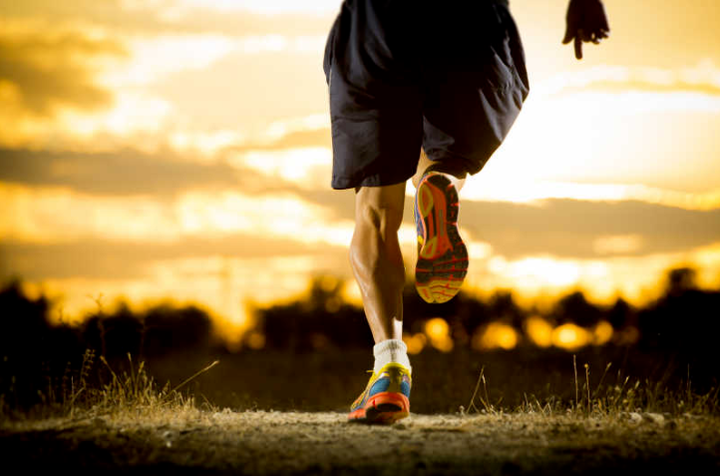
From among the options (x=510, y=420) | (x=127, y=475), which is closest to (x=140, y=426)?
(x=127, y=475)

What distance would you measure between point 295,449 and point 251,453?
0.53 ft

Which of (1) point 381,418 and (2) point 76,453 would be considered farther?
(1) point 381,418

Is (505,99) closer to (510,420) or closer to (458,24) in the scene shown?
(458,24)

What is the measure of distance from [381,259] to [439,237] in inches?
11.4

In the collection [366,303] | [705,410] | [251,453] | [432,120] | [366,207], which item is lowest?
[705,410]

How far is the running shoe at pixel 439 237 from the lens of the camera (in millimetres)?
3693

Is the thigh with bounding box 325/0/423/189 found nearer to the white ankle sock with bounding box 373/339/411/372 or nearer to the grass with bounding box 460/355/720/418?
the white ankle sock with bounding box 373/339/411/372

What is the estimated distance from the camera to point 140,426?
11.0 ft

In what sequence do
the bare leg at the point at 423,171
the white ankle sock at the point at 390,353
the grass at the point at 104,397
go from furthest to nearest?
1. the bare leg at the point at 423,171
2. the grass at the point at 104,397
3. the white ankle sock at the point at 390,353

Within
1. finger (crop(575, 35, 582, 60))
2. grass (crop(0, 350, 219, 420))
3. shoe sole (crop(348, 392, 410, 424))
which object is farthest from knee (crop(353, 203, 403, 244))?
finger (crop(575, 35, 582, 60))

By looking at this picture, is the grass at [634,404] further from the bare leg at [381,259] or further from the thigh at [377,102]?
the thigh at [377,102]

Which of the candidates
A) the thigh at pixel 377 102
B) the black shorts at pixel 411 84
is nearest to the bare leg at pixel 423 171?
the black shorts at pixel 411 84

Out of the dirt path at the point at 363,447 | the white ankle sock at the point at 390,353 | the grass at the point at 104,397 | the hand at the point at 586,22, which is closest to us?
the dirt path at the point at 363,447

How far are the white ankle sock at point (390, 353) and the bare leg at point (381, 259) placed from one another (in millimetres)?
33
